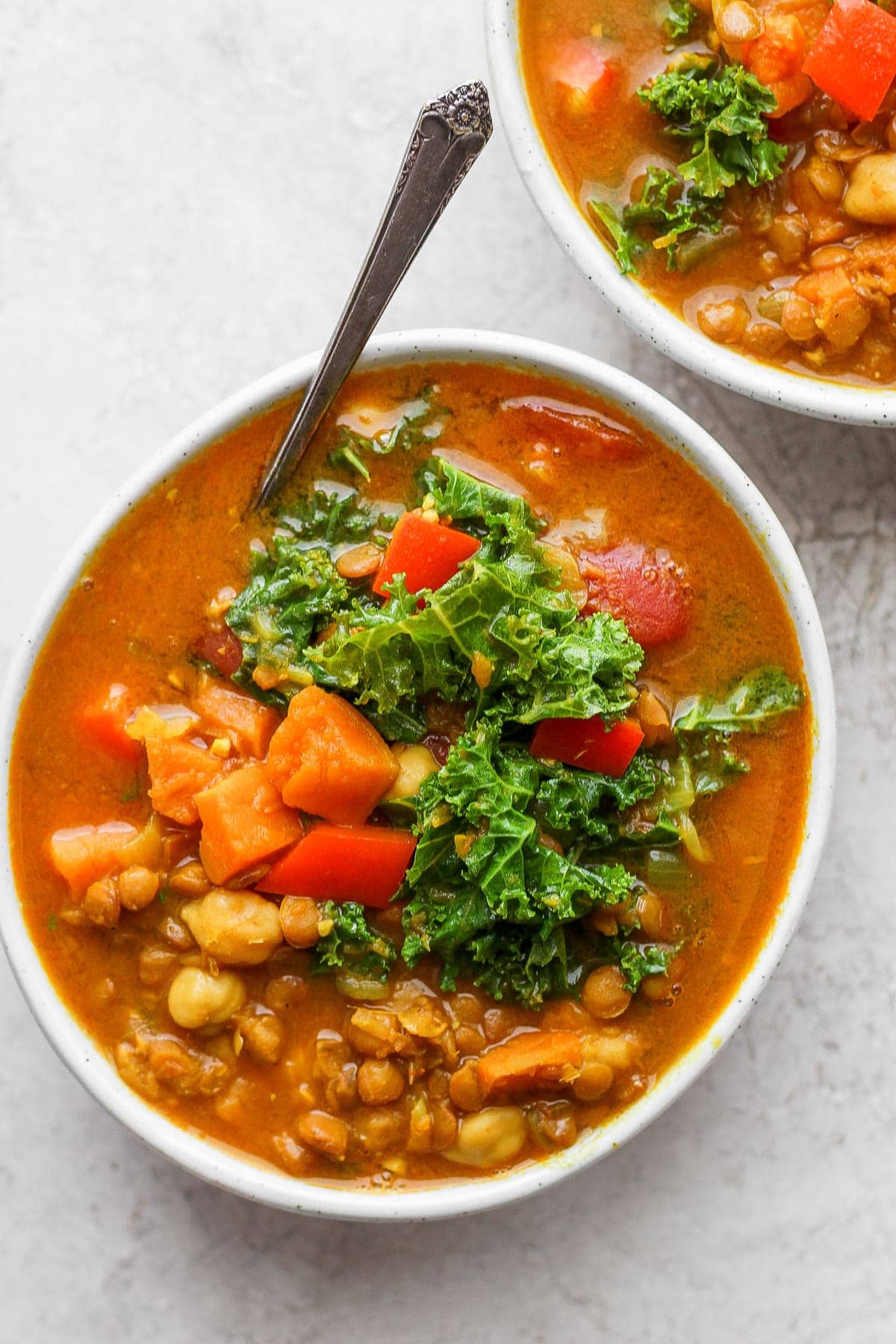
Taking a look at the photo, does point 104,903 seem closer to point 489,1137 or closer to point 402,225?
point 489,1137

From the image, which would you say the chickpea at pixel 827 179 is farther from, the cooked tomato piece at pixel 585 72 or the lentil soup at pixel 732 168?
the cooked tomato piece at pixel 585 72

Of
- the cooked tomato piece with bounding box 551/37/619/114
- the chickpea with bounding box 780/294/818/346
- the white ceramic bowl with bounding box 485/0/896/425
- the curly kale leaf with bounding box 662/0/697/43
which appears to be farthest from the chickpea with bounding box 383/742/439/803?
the curly kale leaf with bounding box 662/0/697/43

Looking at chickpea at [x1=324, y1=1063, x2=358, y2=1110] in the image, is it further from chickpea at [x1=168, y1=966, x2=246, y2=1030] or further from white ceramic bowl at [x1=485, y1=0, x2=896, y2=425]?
white ceramic bowl at [x1=485, y1=0, x2=896, y2=425]

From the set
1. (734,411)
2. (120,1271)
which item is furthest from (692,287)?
(120,1271)

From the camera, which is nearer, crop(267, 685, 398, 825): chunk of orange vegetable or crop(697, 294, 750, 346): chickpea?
crop(267, 685, 398, 825): chunk of orange vegetable

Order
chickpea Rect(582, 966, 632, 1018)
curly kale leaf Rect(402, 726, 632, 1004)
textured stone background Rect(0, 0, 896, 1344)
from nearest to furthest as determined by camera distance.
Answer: curly kale leaf Rect(402, 726, 632, 1004), chickpea Rect(582, 966, 632, 1018), textured stone background Rect(0, 0, 896, 1344)

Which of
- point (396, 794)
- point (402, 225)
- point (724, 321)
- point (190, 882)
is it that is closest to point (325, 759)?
point (396, 794)

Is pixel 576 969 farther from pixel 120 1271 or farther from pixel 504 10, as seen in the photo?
pixel 504 10
